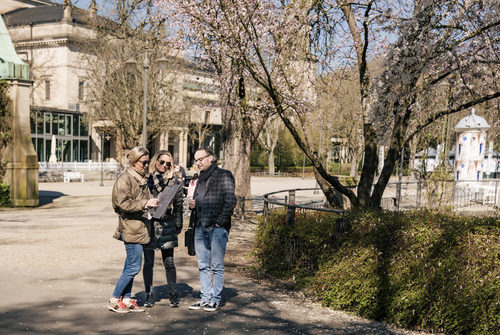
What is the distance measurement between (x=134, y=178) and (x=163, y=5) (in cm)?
1089

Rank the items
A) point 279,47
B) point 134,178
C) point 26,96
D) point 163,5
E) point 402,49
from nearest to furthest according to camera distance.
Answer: point 134,178 < point 402,49 < point 279,47 < point 163,5 < point 26,96

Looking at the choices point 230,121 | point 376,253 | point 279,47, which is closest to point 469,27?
point 279,47

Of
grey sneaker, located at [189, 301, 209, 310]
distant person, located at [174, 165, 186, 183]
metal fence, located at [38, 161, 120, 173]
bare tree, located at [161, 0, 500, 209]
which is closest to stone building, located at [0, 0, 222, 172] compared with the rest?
metal fence, located at [38, 161, 120, 173]

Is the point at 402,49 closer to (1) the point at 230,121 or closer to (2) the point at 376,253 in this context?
(2) the point at 376,253

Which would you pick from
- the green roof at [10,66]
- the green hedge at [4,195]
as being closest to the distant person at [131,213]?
the green hedge at [4,195]

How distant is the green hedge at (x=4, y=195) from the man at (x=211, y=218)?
14.6m

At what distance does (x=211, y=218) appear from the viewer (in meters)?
6.15

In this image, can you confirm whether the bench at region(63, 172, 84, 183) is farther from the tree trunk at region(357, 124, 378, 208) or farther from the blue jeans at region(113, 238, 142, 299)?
the blue jeans at region(113, 238, 142, 299)

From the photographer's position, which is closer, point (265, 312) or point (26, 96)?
point (265, 312)

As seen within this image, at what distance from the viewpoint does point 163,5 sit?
613 inches

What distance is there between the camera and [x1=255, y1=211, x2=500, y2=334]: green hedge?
5.48m

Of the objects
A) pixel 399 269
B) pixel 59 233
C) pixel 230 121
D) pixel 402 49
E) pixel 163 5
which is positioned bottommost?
pixel 59 233

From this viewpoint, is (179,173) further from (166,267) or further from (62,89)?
(62,89)

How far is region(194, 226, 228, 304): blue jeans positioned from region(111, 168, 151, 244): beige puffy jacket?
27.4 inches
